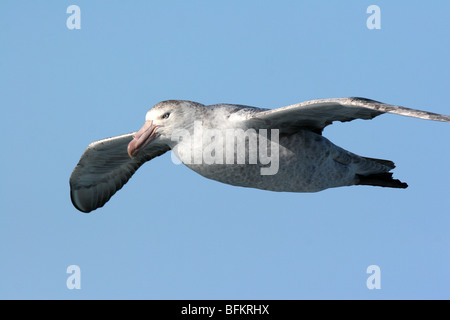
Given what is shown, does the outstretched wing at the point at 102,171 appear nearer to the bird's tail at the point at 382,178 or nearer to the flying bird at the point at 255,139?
the flying bird at the point at 255,139

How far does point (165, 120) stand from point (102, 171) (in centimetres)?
271

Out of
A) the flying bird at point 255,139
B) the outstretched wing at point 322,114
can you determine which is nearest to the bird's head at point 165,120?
the flying bird at point 255,139

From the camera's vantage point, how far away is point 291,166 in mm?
9672

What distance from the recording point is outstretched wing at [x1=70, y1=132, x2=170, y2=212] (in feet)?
36.8

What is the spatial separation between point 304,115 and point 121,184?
4.03 m

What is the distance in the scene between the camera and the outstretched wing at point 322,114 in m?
8.33

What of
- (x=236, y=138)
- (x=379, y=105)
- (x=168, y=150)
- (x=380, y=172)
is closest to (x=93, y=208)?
(x=168, y=150)

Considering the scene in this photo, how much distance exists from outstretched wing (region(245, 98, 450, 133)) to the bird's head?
79cm

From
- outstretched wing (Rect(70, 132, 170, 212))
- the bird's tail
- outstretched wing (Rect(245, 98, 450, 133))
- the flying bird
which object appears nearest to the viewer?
outstretched wing (Rect(245, 98, 450, 133))

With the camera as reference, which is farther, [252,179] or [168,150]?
[168,150]

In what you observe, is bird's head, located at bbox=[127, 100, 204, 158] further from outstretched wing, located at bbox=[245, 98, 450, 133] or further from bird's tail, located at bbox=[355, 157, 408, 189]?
bird's tail, located at bbox=[355, 157, 408, 189]

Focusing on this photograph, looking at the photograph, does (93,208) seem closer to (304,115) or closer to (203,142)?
(203,142)

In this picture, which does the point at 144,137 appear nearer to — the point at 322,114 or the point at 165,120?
the point at 165,120
